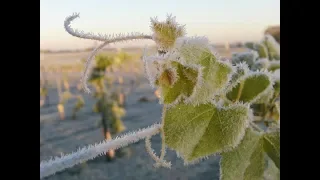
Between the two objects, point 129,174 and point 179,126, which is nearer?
point 179,126

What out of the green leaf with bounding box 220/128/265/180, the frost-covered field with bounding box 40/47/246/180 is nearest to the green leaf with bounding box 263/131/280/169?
the green leaf with bounding box 220/128/265/180

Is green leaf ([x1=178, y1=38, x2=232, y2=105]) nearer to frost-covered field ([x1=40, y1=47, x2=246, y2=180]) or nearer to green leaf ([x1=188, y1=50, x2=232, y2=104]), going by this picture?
green leaf ([x1=188, y1=50, x2=232, y2=104])

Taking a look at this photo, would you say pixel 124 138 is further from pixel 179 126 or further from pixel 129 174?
pixel 129 174
